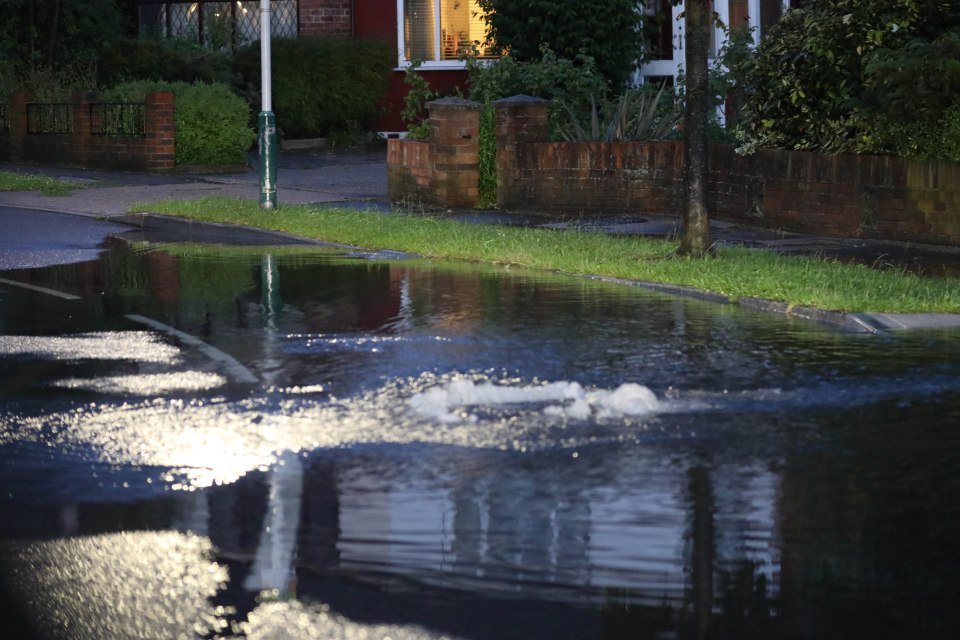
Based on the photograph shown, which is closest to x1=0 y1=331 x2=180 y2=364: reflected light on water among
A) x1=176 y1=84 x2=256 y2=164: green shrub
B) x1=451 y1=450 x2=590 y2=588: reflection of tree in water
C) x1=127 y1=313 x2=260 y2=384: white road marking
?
x1=127 y1=313 x2=260 y2=384: white road marking

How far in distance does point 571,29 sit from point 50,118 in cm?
1038

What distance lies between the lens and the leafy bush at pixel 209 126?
30.6m

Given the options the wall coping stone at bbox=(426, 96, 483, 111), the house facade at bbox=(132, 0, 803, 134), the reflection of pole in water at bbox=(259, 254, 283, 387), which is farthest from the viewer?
the house facade at bbox=(132, 0, 803, 134)

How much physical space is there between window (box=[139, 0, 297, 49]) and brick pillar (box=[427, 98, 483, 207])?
54.0 ft

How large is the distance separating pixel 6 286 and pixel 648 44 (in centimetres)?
2242

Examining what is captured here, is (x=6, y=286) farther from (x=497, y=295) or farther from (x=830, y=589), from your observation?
(x=830, y=589)

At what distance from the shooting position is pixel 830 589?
5.86 meters

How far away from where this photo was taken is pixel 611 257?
53.4 ft

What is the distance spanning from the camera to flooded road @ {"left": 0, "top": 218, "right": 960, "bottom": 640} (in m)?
5.72

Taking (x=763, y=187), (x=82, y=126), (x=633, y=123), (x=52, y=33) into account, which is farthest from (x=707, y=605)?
(x=52, y=33)

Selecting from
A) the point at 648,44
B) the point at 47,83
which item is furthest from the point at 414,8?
the point at 47,83

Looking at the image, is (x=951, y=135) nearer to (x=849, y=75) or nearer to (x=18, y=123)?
(x=849, y=75)

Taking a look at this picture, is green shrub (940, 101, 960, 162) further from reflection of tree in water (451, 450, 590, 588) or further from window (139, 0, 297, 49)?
window (139, 0, 297, 49)

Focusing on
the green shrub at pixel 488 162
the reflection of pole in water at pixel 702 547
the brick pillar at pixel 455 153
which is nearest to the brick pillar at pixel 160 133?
the brick pillar at pixel 455 153
